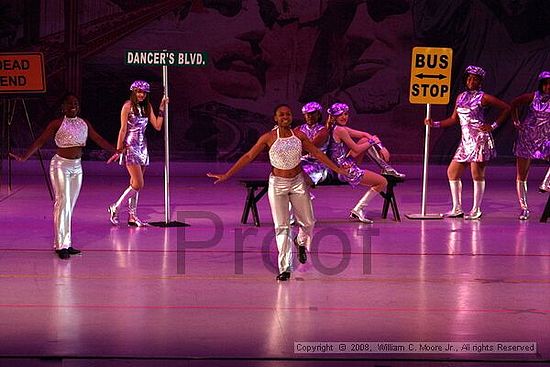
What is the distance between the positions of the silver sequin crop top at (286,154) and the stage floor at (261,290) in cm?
119

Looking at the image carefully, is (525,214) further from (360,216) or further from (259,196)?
(259,196)

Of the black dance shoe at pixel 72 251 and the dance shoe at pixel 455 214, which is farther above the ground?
the dance shoe at pixel 455 214

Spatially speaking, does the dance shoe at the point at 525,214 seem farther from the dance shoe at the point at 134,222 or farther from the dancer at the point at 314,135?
the dance shoe at the point at 134,222

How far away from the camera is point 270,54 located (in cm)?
2206

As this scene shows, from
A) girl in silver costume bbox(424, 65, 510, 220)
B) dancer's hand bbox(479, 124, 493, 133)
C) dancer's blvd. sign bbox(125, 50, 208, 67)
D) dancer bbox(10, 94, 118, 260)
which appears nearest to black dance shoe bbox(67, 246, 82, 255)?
dancer bbox(10, 94, 118, 260)

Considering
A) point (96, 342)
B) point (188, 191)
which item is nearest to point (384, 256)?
point (96, 342)

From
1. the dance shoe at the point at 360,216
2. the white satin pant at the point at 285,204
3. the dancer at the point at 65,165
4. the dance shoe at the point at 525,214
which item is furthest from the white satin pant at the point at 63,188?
the dance shoe at the point at 525,214

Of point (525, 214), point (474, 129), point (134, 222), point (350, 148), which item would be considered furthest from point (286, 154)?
point (525, 214)

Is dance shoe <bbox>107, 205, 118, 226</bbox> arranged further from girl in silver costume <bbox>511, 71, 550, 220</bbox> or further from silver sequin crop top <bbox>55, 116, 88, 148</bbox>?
girl in silver costume <bbox>511, 71, 550, 220</bbox>

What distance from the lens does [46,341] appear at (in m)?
8.75

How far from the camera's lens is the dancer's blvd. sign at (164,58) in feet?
47.9

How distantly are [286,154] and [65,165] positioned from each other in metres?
2.57
